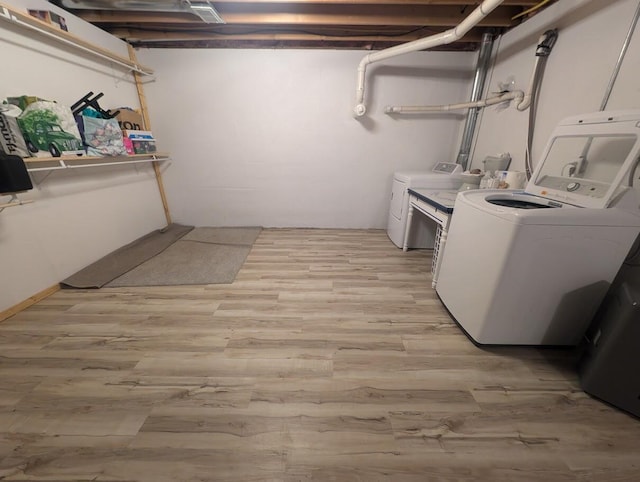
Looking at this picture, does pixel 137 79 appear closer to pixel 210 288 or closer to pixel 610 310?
pixel 210 288

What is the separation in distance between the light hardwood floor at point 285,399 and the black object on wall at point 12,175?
859 millimetres

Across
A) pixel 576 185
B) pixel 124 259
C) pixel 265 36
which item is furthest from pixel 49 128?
pixel 576 185

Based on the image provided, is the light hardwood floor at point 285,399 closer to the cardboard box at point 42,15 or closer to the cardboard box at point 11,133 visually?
the cardboard box at point 11,133

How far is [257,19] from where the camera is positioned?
85.4 inches

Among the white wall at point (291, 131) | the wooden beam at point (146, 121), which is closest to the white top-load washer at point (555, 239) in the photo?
the white wall at point (291, 131)

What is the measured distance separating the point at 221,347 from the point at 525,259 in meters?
1.71

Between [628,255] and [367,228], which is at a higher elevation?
[628,255]

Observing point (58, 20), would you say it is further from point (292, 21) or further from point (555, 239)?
point (555, 239)

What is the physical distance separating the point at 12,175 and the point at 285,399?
2006 mm

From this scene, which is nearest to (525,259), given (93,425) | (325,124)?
(93,425)

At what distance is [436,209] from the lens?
6.23 ft

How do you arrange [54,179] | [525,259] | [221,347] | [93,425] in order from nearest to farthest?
[93,425] < [525,259] < [221,347] < [54,179]

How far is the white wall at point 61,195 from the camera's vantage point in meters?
1.62

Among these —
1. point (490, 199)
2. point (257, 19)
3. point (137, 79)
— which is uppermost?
point (257, 19)
